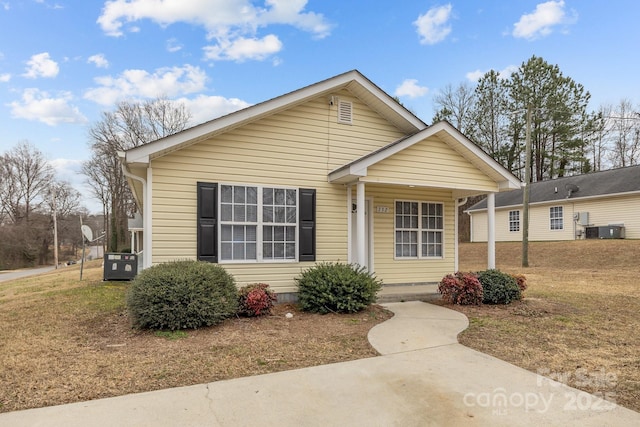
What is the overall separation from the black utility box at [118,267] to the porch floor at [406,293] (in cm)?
907

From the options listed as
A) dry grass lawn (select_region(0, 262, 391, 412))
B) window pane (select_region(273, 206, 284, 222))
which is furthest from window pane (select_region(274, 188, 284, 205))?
dry grass lawn (select_region(0, 262, 391, 412))

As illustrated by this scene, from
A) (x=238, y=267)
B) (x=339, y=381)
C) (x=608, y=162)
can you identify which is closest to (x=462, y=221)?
(x=608, y=162)

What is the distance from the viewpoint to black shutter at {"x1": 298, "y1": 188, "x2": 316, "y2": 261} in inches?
307

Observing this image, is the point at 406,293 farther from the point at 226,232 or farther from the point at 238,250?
the point at 226,232

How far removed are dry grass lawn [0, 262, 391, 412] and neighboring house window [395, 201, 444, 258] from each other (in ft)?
9.77

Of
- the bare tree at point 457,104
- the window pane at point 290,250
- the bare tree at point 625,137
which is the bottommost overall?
the window pane at point 290,250

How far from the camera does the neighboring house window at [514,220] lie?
24.8m

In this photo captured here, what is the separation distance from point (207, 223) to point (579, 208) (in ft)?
73.3

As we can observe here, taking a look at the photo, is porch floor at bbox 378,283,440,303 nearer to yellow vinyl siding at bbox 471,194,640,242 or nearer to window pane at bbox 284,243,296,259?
window pane at bbox 284,243,296,259

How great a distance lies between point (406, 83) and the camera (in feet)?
83.6

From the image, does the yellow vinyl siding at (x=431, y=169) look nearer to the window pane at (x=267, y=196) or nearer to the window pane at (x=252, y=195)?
the window pane at (x=267, y=196)

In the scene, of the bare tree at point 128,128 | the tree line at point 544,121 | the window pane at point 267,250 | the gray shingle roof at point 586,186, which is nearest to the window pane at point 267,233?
the window pane at point 267,250

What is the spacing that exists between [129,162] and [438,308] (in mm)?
6349

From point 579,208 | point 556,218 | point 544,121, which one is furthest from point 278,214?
point 544,121
